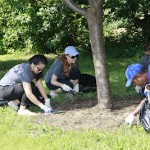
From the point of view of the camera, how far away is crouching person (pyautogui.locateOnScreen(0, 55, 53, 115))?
20.7 ft

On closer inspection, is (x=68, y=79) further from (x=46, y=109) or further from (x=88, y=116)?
(x=88, y=116)

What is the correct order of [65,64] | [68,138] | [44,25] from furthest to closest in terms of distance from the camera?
1. [44,25]
2. [65,64]
3. [68,138]

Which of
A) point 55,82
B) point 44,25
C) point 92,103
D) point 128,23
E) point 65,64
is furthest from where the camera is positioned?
point 44,25

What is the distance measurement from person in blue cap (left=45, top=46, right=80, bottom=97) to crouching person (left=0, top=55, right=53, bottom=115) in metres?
0.88

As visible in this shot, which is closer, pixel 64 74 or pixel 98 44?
pixel 98 44

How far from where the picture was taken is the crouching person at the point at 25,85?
6.32 m

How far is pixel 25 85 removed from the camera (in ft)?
20.9

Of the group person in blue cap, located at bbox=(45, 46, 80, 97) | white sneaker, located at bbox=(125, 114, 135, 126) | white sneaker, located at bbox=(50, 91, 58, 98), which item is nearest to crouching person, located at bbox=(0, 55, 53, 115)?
white sneaker, located at bbox=(50, 91, 58, 98)

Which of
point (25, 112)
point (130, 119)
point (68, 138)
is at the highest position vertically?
point (25, 112)

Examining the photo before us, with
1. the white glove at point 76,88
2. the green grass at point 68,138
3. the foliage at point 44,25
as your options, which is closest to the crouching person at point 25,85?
the green grass at point 68,138

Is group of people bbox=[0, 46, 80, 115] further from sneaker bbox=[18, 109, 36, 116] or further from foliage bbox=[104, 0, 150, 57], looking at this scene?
foliage bbox=[104, 0, 150, 57]

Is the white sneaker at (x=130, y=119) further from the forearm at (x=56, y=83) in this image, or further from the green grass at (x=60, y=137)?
the forearm at (x=56, y=83)

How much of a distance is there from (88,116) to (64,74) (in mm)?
2053

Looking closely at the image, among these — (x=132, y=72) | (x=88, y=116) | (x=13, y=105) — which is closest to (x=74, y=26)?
(x=13, y=105)
